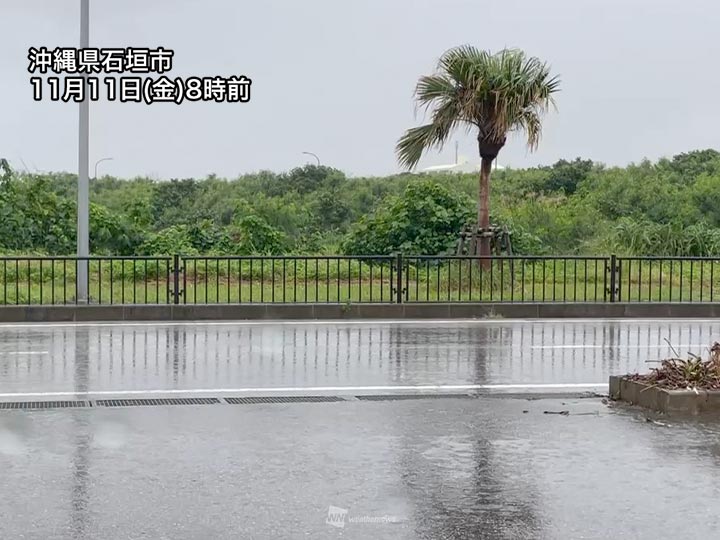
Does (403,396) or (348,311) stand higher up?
(348,311)

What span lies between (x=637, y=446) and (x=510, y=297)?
11328mm

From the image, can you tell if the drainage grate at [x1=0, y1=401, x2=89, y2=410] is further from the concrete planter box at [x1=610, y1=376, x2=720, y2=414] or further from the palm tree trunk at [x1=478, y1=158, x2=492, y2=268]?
the palm tree trunk at [x1=478, y1=158, x2=492, y2=268]

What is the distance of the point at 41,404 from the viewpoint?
9.59m

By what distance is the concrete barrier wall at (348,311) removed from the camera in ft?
57.1

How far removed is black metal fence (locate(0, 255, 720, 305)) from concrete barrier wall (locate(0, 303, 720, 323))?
37 centimetres

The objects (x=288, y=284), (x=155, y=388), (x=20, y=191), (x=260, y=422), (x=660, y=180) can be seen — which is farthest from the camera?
(x=660, y=180)

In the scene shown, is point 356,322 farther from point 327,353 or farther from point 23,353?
point 23,353

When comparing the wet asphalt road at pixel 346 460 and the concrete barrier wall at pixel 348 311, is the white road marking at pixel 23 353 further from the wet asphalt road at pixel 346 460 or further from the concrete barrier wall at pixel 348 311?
the concrete barrier wall at pixel 348 311

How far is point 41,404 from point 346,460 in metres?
3.28

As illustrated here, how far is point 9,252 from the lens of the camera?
28609mm

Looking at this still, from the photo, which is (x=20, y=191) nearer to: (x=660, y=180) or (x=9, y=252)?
(x=9, y=252)

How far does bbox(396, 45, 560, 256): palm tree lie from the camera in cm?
2234

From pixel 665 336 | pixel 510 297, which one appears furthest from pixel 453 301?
pixel 665 336

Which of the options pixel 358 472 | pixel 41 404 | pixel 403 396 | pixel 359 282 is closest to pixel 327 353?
pixel 403 396
